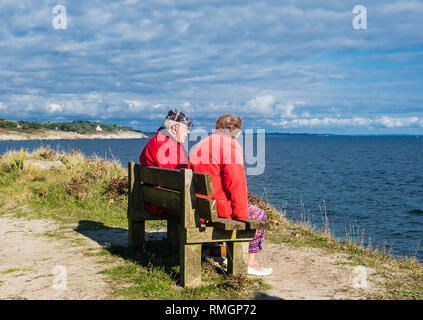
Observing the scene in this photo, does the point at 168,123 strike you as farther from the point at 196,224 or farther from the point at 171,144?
the point at 196,224

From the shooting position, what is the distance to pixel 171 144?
5.55 meters

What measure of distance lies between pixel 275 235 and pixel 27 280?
14.6 ft

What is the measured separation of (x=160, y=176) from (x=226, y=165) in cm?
99

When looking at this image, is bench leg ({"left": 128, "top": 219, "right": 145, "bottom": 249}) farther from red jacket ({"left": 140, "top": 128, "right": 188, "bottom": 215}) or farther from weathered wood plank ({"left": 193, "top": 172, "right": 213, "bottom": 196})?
weathered wood plank ({"left": 193, "top": 172, "right": 213, "bottom": 196})

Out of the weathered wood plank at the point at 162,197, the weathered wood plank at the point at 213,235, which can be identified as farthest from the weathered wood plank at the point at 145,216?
the weathered wood plank at the point at 213,235

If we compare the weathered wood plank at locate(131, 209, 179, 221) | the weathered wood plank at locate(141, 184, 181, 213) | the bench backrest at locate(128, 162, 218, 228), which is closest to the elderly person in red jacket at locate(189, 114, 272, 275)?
the bench backrest at locate(128, 162, 218, 228)

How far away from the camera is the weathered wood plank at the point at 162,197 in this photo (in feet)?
16.6

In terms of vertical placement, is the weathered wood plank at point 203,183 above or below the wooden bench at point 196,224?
above

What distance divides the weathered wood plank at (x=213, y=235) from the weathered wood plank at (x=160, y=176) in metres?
0.53

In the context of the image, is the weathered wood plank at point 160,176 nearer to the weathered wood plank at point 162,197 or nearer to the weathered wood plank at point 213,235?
the weathered wood plank at point 162,197

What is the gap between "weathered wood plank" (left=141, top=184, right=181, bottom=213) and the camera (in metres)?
5.07

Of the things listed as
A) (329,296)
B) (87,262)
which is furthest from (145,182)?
(329,296)

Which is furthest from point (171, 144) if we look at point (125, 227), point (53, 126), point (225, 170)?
point (53, 126)
